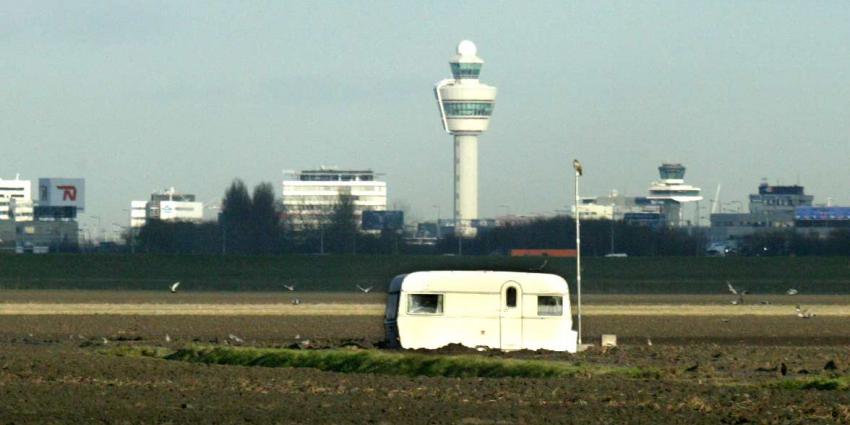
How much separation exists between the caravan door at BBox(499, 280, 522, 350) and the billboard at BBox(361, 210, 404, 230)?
144097 millimetres

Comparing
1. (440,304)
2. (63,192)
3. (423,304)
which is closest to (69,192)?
(63,192)

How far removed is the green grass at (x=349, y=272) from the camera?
359ft

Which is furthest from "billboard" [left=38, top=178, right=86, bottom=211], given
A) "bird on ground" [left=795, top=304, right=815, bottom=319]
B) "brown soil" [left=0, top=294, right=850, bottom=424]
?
"brown soil" [left=0, top=294, right=850, bottom=424]

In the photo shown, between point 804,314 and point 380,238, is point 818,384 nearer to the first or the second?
point 804,314

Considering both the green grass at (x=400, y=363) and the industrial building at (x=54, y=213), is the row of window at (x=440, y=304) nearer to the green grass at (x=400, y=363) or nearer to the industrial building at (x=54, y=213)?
the green grass at (x=400, y=363)

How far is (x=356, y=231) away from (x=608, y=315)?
96217 mm

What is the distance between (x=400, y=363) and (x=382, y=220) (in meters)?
158

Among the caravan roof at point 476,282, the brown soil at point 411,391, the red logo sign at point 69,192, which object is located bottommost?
the brown soil at point 411,391

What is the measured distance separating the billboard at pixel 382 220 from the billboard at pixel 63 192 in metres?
28.0

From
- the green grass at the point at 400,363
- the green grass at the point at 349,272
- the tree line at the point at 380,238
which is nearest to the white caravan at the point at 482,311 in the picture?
the green grass at the point at 400,363

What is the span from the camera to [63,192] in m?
175

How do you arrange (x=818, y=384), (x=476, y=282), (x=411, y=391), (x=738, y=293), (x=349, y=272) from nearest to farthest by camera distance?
(x=411, y=391) → (x=818, y=384) → (x=476, y=282) → (x=738, y=293) → (x=349, y=272)

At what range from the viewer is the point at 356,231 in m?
167

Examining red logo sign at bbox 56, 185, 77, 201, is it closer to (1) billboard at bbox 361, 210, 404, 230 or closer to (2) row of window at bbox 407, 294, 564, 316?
(1) billboard at bbox 361, 210, 404, 230
